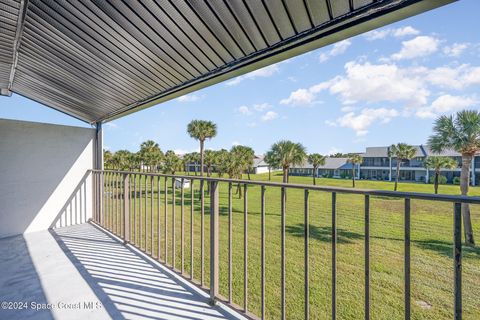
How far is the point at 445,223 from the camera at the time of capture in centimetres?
1357

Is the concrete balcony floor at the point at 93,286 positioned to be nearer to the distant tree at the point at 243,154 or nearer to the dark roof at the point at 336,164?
the distant tree at the point at 243,154

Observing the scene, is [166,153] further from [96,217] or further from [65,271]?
[65,271]

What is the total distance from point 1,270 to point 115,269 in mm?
1147

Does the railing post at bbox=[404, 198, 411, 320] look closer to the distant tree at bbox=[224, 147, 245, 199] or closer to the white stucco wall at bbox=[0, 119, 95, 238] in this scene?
the white stucco wall at bbox=[0, 119, 95, 238]

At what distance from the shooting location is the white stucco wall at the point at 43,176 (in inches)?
144

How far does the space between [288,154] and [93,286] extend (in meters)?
17.0

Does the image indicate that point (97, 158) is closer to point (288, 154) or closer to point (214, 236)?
point (214, 236)

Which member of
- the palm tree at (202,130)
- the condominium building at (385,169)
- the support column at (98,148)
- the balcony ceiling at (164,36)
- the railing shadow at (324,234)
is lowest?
the railing shadow at (324,234)

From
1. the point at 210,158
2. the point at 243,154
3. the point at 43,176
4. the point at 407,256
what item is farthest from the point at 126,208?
the point at 210,158

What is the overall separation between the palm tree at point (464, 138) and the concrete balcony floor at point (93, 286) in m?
11.7

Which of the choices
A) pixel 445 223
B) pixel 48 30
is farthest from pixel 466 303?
pixel 445 223

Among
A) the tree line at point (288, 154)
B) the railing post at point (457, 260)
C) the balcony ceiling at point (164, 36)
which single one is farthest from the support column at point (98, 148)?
the tree line at point (288, 154)

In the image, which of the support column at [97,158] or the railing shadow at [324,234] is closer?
the support column at [97,158]

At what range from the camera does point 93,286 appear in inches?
82.4
